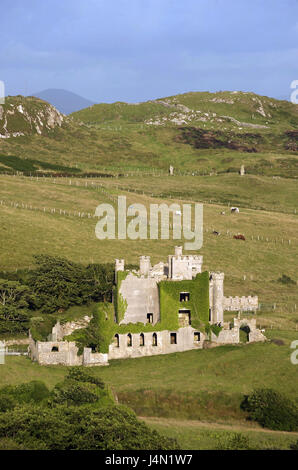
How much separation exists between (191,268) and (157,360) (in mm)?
12026

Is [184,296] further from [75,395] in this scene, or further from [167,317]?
[75,395]

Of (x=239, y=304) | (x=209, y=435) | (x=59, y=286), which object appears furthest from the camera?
(x=239, y=304)

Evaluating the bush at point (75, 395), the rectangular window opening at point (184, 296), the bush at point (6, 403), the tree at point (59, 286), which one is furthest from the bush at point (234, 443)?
the tree at point (59, 286)

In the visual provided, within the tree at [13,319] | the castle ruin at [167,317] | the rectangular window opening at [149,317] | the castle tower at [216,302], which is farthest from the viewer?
the tree at [13,319]

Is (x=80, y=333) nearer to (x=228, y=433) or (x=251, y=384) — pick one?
(x=251, y=384)

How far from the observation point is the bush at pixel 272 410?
45750 mm

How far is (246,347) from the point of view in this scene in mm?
58500

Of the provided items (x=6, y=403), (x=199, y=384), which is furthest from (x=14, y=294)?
(x=6, y=403)

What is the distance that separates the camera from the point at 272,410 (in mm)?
46219

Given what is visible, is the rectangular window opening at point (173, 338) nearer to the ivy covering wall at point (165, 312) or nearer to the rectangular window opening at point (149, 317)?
the ivy covering wall at point (165, 312)

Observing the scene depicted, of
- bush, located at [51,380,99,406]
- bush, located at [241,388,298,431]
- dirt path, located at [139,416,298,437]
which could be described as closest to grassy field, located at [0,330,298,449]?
dirt path, located at [139,416,298,437]

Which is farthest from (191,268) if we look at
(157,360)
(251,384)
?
(251,384)

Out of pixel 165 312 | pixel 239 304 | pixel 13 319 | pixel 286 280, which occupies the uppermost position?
pixel 165 312

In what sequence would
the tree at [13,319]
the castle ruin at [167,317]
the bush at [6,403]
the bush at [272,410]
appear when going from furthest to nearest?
the tree at [13,319] → the castle ruin at [167,317] → the bush at [272,410] → the bush at [6,403]
